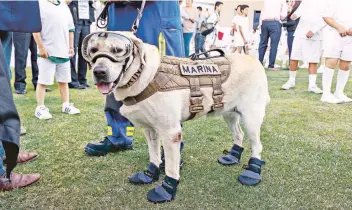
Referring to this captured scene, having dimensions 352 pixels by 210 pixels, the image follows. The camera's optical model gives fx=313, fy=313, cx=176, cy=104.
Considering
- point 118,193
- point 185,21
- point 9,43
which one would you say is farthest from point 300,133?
point 185,21

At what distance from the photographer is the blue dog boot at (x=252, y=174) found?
229 centimetres

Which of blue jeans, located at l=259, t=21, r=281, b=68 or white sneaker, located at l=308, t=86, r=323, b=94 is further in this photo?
blue jeans, located at l=259, t=21, r=281, b=68

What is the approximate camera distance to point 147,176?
7.66 ft

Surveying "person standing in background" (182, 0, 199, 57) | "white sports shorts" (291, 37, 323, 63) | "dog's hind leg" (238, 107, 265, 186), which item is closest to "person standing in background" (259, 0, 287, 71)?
"person standing in background" (182, 0, 199, 57)

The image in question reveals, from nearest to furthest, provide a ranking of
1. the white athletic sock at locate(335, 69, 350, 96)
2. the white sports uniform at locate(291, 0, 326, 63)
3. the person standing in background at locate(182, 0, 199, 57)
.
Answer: the white athletic sock at locate(335, 69, 350, 96) < the white sports uniform at locate(291, 0, 326, 63) < the person standing in background at locate(182, 0, 199, 57)

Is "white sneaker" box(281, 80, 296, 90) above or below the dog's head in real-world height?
below

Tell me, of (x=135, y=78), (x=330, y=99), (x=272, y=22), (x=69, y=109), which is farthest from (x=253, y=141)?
(x=272, y=22)

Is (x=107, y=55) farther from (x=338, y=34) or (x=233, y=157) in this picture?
(x=338, y=34)

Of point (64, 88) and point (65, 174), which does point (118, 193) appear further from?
point (64, 88)

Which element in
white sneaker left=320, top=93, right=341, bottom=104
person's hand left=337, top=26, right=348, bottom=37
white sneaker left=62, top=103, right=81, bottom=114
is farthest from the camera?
white sneaker left=320, top=93, right=341, bottom=104

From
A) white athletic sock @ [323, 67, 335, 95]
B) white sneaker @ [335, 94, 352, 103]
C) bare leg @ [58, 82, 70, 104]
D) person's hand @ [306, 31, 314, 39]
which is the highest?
person's hand @ [306, 31, 314, 39]

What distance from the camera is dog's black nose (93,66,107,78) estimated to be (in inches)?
63.4

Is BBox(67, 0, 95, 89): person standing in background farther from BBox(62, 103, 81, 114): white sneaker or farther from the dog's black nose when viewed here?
the dog's black nose

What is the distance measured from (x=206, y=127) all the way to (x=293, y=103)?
6.71ft
